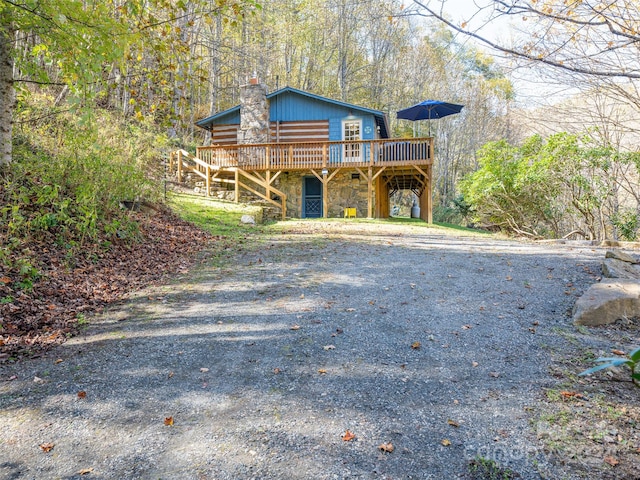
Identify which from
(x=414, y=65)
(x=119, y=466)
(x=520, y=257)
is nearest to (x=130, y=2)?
(x=119, y=466)

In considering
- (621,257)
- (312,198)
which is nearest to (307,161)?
(312,198)

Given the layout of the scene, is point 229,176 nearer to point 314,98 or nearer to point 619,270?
point 314,98

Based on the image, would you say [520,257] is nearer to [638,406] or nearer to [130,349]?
[638,406]

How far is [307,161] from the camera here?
15016mm

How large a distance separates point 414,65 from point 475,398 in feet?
94.6

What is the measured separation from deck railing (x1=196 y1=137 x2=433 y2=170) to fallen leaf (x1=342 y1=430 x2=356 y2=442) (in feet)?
42.6

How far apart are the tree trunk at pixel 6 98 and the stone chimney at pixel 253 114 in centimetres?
1114

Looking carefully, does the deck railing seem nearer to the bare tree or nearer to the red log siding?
the red log siding

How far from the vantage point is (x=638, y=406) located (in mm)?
2426

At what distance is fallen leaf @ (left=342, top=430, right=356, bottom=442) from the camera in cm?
218

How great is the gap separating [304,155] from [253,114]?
3347 mm

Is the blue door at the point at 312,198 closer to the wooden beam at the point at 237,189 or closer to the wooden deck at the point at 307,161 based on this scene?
the wooden deck at the point at 307,161

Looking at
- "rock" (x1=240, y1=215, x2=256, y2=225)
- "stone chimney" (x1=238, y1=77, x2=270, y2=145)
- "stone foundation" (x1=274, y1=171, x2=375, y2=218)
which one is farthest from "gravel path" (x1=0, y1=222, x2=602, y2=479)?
"stone chimney" (x1=238, y1=77, x2=270, y2=145)

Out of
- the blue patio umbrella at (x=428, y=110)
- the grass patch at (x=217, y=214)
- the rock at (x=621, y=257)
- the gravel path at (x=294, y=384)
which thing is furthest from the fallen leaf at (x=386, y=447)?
the blue patio umbrella at (x=428, y=110)
